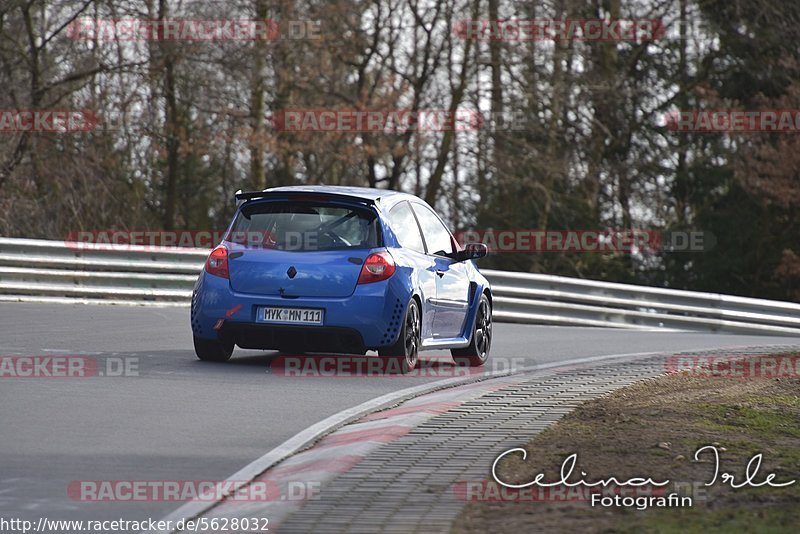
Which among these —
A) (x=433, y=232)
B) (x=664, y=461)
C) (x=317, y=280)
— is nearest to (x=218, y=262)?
(x=317, y=280)

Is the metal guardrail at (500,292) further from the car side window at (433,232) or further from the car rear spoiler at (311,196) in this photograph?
the car rear spoiler at (311,196)

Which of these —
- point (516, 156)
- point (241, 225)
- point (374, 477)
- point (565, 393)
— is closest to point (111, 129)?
point (516, 156)

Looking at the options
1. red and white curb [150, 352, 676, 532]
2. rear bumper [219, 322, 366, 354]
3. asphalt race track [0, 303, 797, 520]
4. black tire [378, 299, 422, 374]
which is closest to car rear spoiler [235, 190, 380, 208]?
black tire [378, 299, 422, 374]

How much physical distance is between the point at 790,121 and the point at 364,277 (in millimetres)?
30918

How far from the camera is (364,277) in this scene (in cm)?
1263

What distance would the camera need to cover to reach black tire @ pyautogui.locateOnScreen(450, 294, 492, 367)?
14555 mm

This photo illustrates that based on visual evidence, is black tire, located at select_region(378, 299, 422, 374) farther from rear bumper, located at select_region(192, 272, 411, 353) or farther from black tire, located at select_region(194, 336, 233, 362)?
black tire, located at select_region(194, 336, 233, 362)

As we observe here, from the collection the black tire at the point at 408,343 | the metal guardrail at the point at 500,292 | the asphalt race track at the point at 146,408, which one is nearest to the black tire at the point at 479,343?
the asphalt race track at the point at 146,408

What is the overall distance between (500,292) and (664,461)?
14812 mm

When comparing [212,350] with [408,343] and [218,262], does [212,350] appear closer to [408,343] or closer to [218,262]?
[218,262]

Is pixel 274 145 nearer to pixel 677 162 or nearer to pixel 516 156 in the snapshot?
pixel 516 156

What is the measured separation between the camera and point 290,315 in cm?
1262

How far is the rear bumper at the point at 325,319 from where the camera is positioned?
12.6m

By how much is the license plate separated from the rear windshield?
1.85ft
